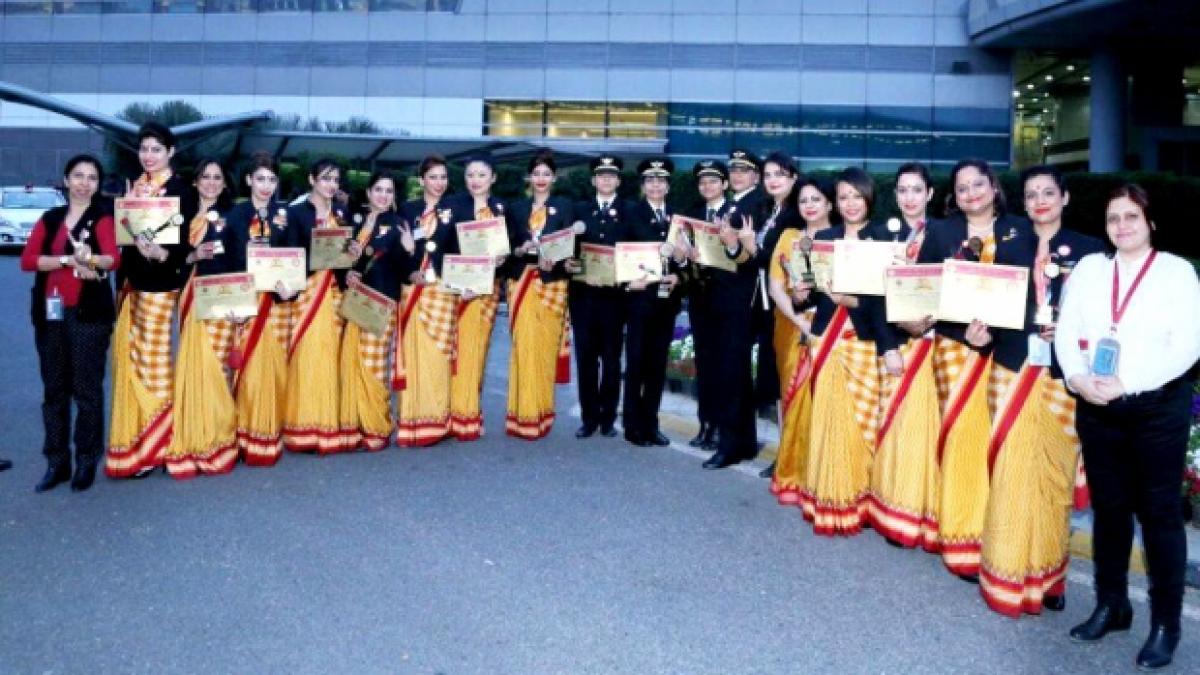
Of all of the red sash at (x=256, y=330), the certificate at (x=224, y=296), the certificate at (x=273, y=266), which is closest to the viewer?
the certificate at (x=224, y=296)

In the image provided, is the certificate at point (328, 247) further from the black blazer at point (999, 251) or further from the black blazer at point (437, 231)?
the black blazer at point (999, 251)

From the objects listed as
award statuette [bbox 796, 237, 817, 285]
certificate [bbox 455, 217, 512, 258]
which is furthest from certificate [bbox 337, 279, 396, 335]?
award statuette [bbox 796, 237, 817, 285]

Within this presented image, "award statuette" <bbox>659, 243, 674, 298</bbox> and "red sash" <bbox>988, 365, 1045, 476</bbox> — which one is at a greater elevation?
"award statuette" <bbox>659, 243, 674, 298</bbox>

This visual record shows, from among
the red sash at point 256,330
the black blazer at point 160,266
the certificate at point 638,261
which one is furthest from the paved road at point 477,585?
the certificate at point 638,261

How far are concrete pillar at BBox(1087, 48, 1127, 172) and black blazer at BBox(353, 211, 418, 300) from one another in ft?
85.9

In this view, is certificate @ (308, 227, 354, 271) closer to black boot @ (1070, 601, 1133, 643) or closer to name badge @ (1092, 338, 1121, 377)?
name badge @ (1092, 338, 1121, 377)

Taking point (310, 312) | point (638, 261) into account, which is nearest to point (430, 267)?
point (310, 312)

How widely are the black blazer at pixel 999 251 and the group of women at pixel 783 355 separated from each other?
0.01 m

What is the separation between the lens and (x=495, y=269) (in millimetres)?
7805

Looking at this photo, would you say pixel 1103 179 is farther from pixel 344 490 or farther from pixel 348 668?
pixel 348 668

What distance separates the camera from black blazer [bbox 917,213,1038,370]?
15.7ft

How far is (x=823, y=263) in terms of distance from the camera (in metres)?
5.66

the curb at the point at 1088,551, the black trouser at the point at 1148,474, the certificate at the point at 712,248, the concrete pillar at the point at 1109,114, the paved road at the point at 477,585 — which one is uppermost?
the concrete pillar at the point at 1109,114

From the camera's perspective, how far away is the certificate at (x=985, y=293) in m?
4.63
